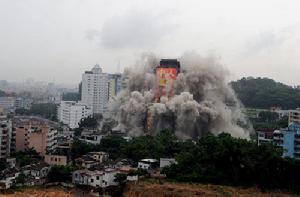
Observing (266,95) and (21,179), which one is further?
(266,95)

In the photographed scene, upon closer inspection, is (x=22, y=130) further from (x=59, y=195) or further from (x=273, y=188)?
(x=273, y=188)

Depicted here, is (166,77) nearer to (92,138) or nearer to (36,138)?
(92,138)

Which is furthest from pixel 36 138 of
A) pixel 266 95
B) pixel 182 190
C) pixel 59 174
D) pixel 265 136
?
pixel 266 95

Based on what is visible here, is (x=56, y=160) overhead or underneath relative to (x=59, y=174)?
overhead

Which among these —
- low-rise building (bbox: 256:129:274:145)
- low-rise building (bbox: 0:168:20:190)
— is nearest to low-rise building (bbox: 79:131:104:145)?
low-rise building (bbox: 0:168:20:190)

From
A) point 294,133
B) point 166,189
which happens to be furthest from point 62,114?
point 166,189

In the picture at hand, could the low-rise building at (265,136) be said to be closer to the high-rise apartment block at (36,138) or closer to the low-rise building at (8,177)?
the high-rise apartment block at (36,138)

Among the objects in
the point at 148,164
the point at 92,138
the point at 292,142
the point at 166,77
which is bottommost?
the point at 148,164

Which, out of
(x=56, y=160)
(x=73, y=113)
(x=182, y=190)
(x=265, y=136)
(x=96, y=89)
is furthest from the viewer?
(x=96, y=89)
